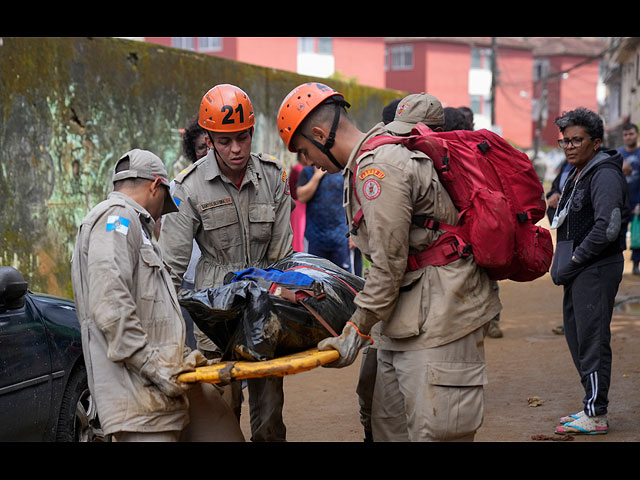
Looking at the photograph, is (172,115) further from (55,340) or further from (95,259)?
(95,259)

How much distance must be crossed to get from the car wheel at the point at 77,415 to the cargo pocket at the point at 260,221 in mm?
1488

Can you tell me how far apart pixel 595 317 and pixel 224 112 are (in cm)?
298

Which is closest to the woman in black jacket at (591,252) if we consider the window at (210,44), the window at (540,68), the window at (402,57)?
the window at (210,44)

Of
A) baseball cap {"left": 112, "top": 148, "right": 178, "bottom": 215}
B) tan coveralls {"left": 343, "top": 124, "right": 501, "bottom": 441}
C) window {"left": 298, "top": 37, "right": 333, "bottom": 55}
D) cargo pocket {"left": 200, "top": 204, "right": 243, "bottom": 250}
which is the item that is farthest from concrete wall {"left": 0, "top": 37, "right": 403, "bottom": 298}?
window {"left": 298, "top": 37, "right": 333, "bottom": 55}

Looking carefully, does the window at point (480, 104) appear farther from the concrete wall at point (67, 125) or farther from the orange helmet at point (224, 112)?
the orange helmet at point (224, 112)

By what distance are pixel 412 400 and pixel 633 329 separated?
22.9ft

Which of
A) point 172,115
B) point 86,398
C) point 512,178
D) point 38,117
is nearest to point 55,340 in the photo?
point 86,398

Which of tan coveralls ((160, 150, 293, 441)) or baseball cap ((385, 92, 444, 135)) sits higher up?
baseball cap ((385, 92, 444, 135))

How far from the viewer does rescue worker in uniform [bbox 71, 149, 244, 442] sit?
11.5 ft

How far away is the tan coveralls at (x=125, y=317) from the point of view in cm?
350

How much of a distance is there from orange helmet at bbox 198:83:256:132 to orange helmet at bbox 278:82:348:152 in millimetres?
736

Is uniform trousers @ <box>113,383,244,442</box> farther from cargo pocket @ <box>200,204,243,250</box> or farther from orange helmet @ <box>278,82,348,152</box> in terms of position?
orange helmet @ <box>278,82,348,152</box>

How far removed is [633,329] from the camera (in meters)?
9.84

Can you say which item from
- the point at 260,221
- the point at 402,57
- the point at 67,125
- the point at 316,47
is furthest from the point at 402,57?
the point at 260,221
